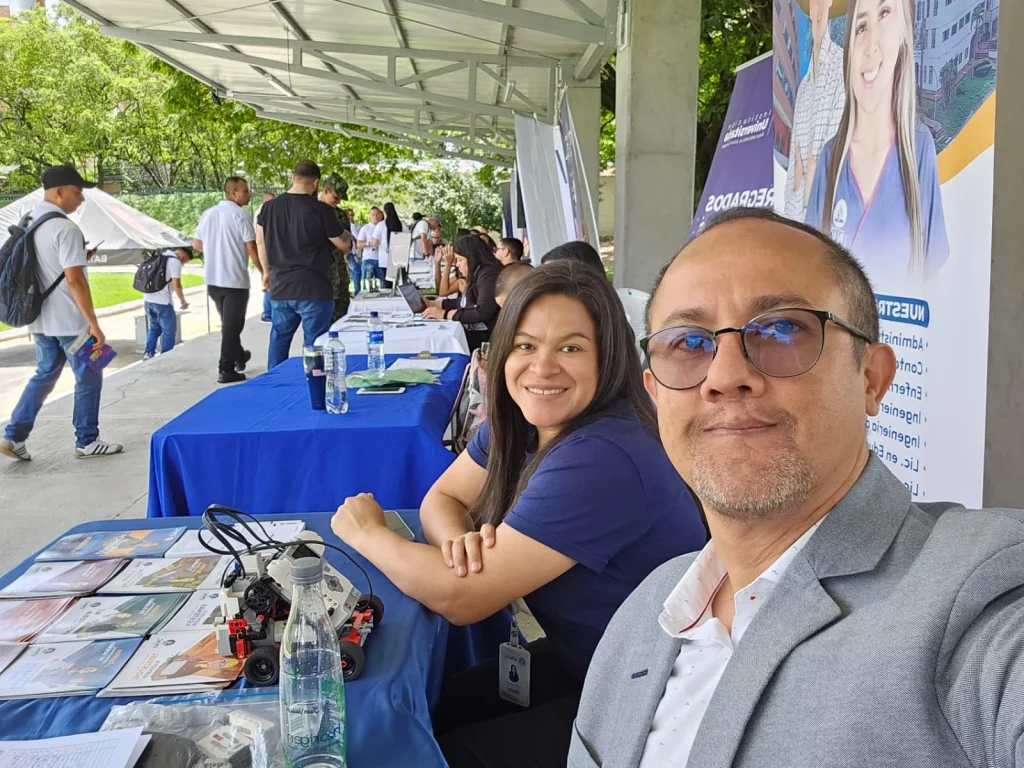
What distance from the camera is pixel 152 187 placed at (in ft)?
124

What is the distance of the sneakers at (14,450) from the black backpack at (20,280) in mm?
823

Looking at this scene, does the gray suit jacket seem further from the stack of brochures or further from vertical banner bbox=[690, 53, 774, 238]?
vertical banner bbox=[690, 53, 774, 238]

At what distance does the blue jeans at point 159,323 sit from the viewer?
9.32 metres

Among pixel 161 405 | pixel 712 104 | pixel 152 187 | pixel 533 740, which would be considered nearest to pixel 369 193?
pixel 152 187

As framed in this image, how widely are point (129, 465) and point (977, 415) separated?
16.9 feet

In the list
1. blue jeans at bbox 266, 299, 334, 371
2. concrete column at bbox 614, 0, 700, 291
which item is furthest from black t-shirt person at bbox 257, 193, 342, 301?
concrete column at bbox 614, 0, 700, 291

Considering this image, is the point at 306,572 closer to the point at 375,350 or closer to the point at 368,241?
the point at 375,350

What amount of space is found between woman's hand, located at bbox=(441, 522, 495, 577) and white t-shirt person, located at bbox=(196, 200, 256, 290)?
6.89 meters

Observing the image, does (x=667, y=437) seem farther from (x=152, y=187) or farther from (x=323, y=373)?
(x=152, y=187)

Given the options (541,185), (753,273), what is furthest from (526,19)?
(753,273)

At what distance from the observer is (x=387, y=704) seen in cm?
135

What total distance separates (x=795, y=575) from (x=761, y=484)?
12 cm

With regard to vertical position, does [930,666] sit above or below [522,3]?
below

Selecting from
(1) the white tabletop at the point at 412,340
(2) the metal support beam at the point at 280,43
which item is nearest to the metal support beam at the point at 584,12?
(2) the metal support beam at the point at 280,43
